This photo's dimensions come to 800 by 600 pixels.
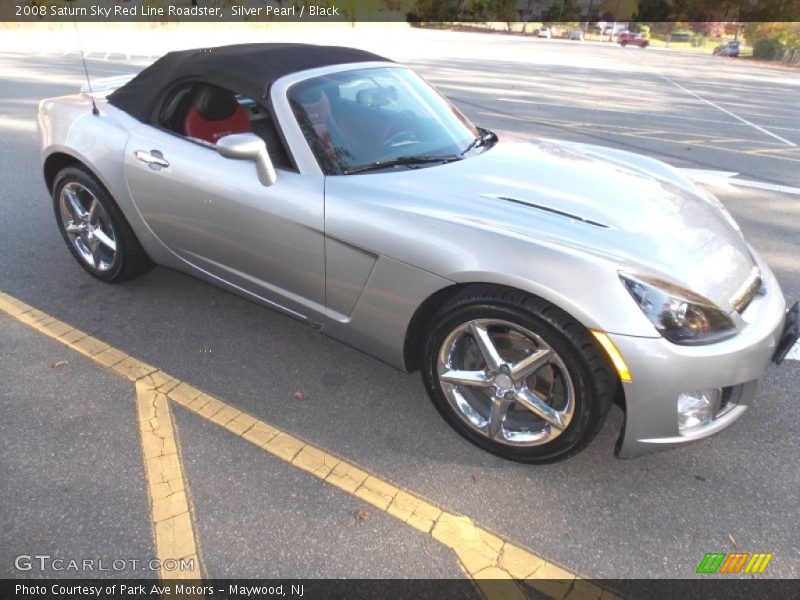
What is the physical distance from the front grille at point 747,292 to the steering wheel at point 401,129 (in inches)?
65.5

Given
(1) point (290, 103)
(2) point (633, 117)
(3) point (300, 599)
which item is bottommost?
(3) point (300, 599)

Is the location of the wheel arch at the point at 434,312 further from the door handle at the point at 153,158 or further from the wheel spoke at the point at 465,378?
the door handle at the point at 153,158

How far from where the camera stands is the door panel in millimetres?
2553

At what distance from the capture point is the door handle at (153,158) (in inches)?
117

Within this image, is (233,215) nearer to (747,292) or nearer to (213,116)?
(213,116)

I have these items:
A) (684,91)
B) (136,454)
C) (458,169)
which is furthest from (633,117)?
(136,454)

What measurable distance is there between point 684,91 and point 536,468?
1579 centimetres

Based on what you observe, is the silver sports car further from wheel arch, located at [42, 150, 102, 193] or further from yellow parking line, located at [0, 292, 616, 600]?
yellow parking line, located at [0, 292, 616, 600]

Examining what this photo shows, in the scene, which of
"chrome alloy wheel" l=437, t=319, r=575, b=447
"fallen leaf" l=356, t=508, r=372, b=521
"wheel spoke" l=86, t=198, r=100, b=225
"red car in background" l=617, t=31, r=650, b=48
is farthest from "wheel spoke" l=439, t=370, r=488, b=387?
"red car in background" l=617, t=31, r=650, b=48

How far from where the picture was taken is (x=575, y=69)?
64.2 feet

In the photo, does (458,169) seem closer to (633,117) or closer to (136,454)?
(136,454)

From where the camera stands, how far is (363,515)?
2111 millimetres

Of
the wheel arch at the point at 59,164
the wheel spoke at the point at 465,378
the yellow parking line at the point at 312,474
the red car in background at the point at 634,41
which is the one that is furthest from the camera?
the red car in background at the point at 634,41

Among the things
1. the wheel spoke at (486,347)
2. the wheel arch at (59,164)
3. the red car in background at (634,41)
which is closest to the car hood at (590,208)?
the wheel spoke at (486,347)
